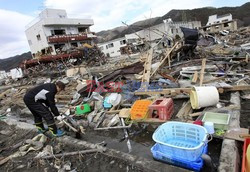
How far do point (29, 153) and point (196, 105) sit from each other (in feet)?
14.0

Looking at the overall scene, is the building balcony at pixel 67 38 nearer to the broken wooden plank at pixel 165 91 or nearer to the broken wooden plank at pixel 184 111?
the broken wooden plank at pixel 165 91

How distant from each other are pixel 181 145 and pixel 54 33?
34.1 m

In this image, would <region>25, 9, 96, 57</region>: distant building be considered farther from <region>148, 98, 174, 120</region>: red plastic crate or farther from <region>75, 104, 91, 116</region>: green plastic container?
<region>148, 98, 174, 120</region>: red plastic crate

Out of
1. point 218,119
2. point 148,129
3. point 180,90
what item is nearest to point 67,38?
point 180,90

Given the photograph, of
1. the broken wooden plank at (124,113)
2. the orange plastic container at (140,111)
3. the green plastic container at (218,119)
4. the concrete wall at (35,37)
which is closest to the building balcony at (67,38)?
the concrete wall at (35,37)

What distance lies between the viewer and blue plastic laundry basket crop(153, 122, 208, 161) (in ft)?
8.31

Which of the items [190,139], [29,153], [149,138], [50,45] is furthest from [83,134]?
[50,45]

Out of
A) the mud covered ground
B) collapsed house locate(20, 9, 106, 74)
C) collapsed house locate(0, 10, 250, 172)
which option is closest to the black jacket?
collapsed house locate(0, 10, 250, 172)

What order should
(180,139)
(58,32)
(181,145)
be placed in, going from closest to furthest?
(181,145), (180,139), (58,32)

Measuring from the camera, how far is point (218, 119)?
12.1ft

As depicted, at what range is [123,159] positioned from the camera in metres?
3.03

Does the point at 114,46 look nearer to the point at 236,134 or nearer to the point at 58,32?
the point at 58,32

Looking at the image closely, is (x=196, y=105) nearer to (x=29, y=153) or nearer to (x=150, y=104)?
(x=150, y=104)

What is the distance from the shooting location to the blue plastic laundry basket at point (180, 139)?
8.31 feet
